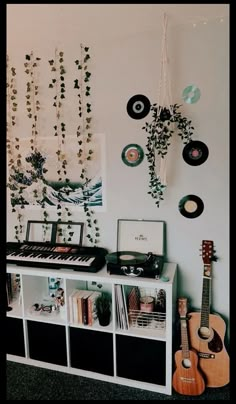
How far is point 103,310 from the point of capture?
6.50 ft

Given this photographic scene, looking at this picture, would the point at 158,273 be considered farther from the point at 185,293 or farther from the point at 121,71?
the point at 121,71

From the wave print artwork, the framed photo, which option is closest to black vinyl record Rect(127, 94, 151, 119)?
the wave print artwork

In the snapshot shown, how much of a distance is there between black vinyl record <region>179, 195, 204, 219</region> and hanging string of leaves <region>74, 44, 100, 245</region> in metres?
0.67

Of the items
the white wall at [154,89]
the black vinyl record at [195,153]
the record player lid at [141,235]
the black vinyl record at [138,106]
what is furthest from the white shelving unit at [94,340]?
the black vinyl record at [138,106]

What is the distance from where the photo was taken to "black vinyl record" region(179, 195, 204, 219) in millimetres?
2041

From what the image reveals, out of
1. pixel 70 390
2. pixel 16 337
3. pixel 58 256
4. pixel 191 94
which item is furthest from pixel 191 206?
pixel 16 337

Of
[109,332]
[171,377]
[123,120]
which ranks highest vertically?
[123,120]

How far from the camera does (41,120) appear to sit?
7.65 feet

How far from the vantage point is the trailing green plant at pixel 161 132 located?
1960 mm

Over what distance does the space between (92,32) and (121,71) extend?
1.13 feet

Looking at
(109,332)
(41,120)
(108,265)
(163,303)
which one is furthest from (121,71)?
(109,332)

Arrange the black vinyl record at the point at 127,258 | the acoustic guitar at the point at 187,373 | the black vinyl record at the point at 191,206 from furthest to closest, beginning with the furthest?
the black vinyl record at the point at 191,206 < the black vinyl record at the point at 127,258 < the acoustic guitar at the point at 187,373

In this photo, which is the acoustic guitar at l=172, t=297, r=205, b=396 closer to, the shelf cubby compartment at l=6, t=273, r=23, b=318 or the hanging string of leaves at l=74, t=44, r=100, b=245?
the hanging string of leaves at l=74, t=44, r=100, b=245

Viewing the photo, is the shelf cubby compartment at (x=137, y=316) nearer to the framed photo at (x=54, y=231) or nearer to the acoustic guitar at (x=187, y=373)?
the acoustic guitar at (x=187, y=373)
